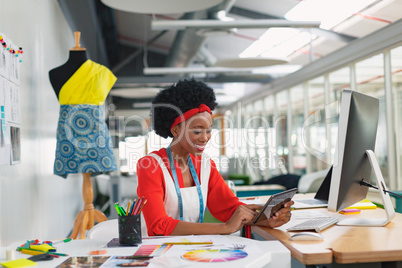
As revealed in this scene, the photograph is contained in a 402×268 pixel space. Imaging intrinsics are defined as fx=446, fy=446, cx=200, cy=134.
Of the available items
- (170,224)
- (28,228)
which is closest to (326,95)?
(28,228)

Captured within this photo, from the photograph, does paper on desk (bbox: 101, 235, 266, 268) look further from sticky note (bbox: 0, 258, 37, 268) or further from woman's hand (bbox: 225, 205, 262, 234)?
sticky note (bbox: 0, 258, 37, 268)

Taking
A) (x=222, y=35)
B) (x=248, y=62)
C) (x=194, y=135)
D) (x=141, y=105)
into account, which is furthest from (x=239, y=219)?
(x=141, y=105)

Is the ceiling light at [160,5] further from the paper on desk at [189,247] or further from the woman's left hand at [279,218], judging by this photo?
the paper on desk at [189,247]

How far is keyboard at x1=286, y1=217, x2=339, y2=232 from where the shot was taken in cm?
212

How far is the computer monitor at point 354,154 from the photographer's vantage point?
6.62 feet

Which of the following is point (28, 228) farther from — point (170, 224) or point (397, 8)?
point (397, 8)

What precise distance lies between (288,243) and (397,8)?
509 cm

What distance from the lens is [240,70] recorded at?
9750 mm

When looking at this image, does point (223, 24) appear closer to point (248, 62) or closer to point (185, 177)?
point (248, 62)

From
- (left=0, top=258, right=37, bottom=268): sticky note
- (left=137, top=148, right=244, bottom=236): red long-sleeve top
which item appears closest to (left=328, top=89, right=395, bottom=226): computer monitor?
(left=137, top=148, right=244, bottom=236): red long-sleeve top

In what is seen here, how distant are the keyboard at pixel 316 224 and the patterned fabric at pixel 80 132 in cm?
212

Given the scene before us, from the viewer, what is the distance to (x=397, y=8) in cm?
592

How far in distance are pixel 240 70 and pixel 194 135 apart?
7571 millimetres

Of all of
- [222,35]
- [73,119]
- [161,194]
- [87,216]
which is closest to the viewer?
[161,194]
